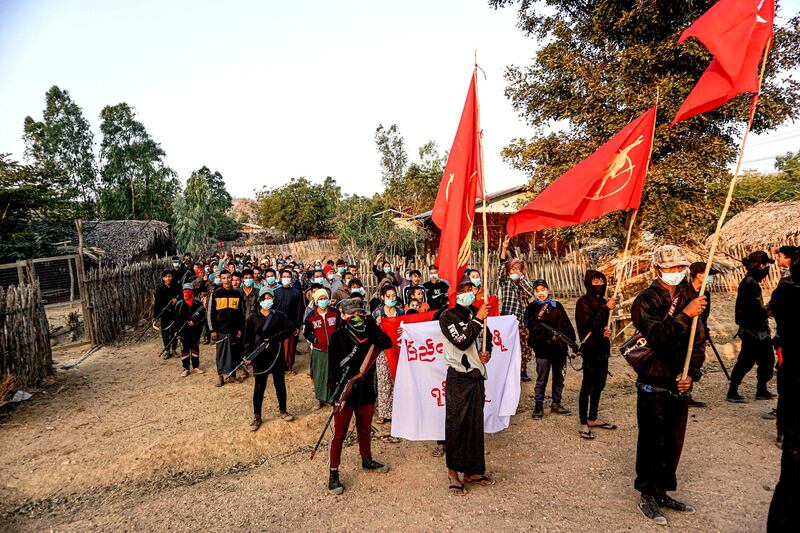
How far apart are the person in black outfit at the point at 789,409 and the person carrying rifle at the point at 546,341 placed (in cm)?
262

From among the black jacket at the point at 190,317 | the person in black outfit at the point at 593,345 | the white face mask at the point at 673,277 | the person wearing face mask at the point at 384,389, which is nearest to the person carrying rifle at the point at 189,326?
the black jacket at the point at 190,317

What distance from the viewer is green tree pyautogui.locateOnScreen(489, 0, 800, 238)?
9.18 metres

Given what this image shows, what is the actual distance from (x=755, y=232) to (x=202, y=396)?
18117 mm

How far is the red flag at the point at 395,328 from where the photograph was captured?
17.8 feet

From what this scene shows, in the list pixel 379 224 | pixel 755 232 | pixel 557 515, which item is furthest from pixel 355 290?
pixel 379 224

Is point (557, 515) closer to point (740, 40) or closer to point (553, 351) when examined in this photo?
point (553, 351)

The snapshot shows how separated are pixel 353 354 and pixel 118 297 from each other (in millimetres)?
10472

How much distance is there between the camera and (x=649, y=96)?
909 cm

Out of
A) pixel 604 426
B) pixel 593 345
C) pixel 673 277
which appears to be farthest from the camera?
pixel 604 426

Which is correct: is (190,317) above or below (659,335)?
below

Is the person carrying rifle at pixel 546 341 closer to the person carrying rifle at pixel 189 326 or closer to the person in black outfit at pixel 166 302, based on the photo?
the person carrying rifle at pixel 189 326

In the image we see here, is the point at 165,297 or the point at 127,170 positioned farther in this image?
the point at 127,170

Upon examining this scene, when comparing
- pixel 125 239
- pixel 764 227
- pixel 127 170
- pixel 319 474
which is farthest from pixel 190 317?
pixel 127 170

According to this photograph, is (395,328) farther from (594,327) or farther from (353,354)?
(594,327)
